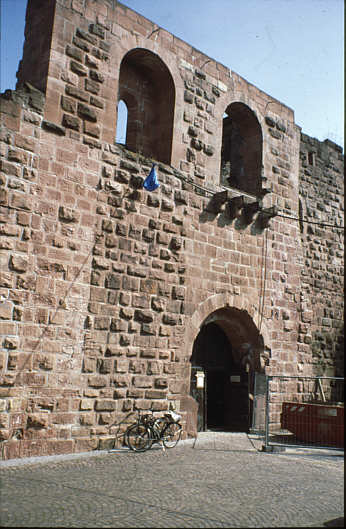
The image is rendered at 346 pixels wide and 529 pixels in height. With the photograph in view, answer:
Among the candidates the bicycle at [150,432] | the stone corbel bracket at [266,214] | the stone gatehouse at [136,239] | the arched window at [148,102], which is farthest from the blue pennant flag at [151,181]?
the bicycle at [150,432]

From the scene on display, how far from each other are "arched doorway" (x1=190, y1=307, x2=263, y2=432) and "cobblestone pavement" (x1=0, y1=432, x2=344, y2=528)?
101 inches

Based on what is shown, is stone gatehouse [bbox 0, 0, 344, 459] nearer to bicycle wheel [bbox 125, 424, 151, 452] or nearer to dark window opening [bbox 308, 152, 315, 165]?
bicycle wheel [bbox 125, 424, 151, 452]

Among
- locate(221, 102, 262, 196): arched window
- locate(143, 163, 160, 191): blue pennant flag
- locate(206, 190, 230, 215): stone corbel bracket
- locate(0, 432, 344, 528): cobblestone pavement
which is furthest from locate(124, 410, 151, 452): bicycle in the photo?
locate(221, 102, 262, 196): arched window

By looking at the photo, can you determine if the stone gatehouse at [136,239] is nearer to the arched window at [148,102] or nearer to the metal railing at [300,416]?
the arched window at [148,102]

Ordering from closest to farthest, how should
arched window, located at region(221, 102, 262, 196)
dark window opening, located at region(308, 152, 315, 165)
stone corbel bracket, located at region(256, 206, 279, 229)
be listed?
1. stone corbel bracket, located at region(256, 206, 279, 229)
2. arched window, located at region(221, 102, 262, 196)
3. dark window opening, located at region(308, 152, 315, 165)

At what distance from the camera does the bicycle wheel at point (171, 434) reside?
26.6ft

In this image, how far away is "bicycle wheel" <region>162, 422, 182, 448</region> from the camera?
26.6ft

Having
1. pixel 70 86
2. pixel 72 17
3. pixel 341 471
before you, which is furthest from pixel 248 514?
pixel 72 17

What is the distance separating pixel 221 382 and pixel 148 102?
6032 millimetres

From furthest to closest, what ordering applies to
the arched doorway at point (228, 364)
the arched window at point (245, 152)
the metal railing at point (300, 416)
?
the arched window at point (245, 152) → the arched doorway at point (228, 364) → the metal railing at point (300, 416)

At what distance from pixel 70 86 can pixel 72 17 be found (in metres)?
1.14

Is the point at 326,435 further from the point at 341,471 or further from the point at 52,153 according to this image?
the point at 52,153

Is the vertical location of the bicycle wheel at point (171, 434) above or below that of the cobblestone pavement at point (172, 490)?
above

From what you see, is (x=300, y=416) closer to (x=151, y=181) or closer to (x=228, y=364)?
(x=228, y=364)
